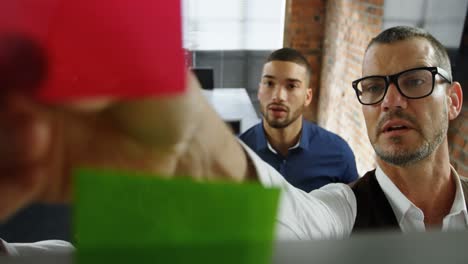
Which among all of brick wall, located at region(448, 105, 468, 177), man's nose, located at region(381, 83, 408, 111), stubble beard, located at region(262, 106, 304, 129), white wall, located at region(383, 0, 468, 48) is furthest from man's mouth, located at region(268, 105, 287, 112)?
brick wall, located at region(448, 105, 468, 177)

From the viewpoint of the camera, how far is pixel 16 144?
15 centimetres

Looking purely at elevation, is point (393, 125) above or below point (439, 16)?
below

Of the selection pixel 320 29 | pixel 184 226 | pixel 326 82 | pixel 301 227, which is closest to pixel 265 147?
pixel 301 227

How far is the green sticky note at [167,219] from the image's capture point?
0.56ft

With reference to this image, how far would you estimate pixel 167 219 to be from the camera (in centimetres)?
18

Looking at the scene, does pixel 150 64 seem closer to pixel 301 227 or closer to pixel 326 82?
pixel 301 227

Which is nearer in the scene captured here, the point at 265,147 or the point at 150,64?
the point at 150,64

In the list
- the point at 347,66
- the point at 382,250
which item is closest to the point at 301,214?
the point at 382,250

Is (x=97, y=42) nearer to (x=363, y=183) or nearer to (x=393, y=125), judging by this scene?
(x=393, y=125)

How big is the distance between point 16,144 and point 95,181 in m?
0.03

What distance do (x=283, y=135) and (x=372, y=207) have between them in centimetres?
15

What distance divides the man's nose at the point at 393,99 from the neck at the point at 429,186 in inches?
3.7

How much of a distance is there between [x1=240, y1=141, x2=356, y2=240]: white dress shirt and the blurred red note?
10cm

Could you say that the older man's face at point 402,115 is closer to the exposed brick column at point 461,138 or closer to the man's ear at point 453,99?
the man's ear at point 453,99
